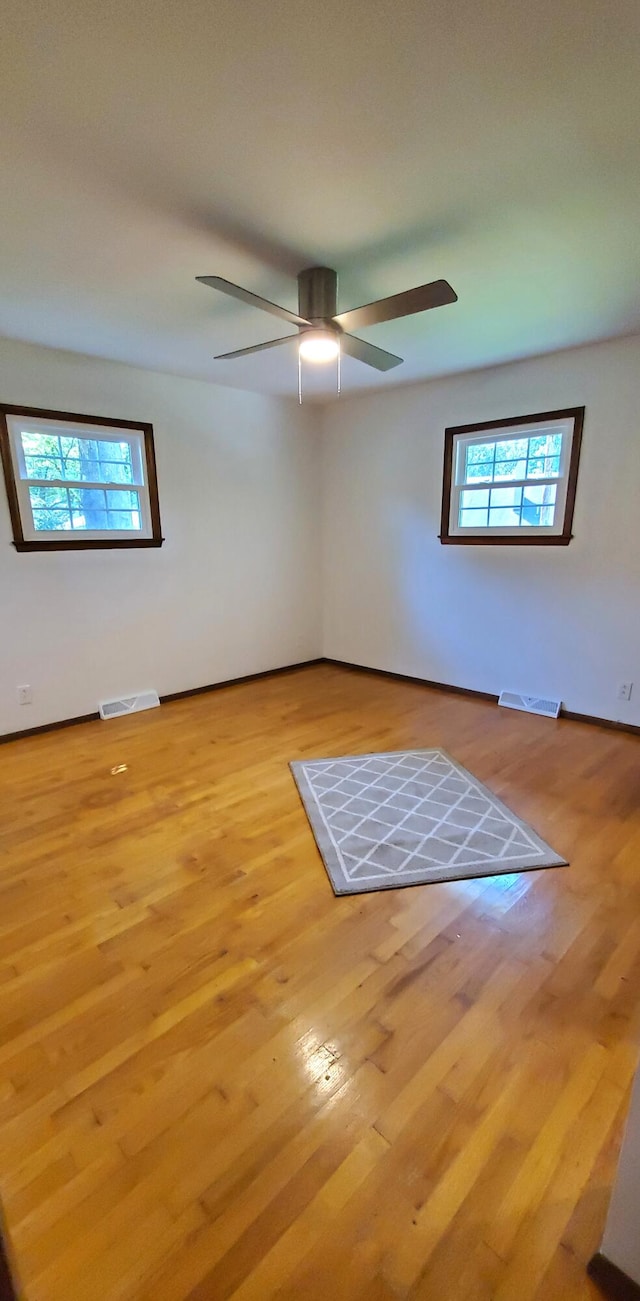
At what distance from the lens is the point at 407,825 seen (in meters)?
2.41

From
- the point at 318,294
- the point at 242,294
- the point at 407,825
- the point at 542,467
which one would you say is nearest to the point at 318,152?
the point at 242,294

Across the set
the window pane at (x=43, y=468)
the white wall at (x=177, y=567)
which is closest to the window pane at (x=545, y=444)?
the white wall at (x=177, y=567)

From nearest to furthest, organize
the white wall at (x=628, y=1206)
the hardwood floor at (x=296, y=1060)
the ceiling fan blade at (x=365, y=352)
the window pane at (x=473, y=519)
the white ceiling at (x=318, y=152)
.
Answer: the white wall at (x=628, y=1206) < the hardwood floor at (x=296, y=1060) < the white ceiling at (x=318, y=152) < the ceiling fan blade at (x=365, y=352) < the window pane at (x=473, y=519)

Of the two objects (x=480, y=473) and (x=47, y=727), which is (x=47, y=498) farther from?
(x=480, y=473)

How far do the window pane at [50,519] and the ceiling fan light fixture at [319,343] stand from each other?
6.77 ft

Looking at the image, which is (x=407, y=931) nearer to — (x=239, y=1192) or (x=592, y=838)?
(x=239, y=1192)

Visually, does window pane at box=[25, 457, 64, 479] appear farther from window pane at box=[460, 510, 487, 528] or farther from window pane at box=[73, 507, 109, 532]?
window pane at box=[460, 510, 487, 528]

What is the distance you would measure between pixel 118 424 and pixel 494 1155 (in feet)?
13.5

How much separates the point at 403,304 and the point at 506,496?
Answer: 2198 mm

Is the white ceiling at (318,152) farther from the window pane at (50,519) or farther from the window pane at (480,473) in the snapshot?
the window pane at (480,473)

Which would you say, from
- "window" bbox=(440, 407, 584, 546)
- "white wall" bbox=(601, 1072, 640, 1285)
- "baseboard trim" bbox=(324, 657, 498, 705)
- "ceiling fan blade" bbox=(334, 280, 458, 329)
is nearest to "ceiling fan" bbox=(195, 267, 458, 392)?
"ceiling fan blade" bbox=(334, 280, 458, 329)

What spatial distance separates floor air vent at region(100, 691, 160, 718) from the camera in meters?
3.86

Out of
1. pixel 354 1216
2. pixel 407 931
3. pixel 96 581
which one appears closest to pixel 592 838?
pixel 407 931

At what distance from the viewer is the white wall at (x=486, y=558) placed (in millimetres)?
3318
